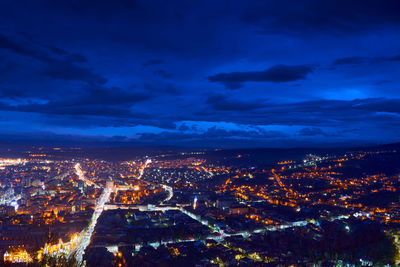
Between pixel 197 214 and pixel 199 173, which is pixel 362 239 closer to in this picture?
Result: pixel 197 214

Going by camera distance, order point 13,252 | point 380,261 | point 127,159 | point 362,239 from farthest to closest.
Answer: point 127,159 < point 362,239 < point 13,252 < point 380,261

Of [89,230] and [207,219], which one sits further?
[207,219]

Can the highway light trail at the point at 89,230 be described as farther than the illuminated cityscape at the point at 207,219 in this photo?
Yes

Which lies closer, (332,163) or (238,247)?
(238,247)

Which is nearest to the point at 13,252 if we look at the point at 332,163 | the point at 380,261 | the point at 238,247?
the point at 238,247

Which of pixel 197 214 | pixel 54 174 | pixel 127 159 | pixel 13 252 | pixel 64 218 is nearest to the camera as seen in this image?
pixel 13 252

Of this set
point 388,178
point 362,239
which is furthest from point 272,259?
point 388,178

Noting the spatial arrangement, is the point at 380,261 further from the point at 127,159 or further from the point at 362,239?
the point at 127,159

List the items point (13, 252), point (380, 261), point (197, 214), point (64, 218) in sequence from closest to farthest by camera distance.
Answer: point (380, 261), point (13, 252), point (64, 218), point (197, 214)

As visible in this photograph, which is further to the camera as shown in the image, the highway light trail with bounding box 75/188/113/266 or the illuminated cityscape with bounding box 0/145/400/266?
the highway light trail with bounding box 75/188/113/266
